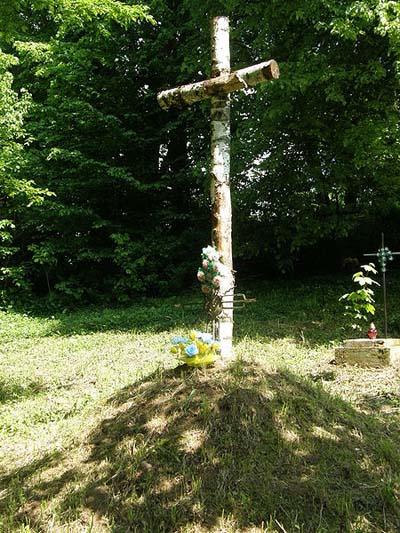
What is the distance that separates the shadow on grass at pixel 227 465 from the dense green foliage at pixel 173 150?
18.2 feet

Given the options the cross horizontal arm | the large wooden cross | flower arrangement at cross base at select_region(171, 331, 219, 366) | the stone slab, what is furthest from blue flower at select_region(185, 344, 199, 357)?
the stone slab

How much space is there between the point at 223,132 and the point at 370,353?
10.1ft

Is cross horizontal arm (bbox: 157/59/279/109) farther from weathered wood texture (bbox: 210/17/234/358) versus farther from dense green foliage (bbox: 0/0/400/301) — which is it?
dense green foliage (bbox: 0/0/400/301)

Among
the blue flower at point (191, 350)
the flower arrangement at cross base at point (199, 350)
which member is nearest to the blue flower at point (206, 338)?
the flower arrangement at cross base at point (199, 350)

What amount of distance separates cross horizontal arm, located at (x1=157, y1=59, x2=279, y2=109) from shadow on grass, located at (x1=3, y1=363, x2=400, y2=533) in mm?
2259

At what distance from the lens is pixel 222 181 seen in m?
4.27

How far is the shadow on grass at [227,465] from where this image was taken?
2.68 m

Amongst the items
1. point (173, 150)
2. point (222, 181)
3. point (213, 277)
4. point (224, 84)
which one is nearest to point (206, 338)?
point (213, 277)

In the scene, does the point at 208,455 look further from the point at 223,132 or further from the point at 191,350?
the point at 223,132

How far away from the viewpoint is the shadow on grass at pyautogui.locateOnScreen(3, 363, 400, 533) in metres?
2.68

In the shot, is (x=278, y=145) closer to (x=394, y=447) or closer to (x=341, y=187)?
(x=341, y=187)

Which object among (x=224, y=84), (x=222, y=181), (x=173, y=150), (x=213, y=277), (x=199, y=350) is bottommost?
(x=199, y=350)

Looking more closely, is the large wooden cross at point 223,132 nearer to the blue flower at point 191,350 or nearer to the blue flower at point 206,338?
the blue flower at point 206,338

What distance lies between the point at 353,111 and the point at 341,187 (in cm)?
165
